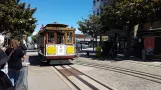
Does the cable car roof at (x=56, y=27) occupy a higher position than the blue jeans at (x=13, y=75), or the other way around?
the cable car roof at (x=56, y=27)

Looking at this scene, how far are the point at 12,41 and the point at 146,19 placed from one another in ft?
61.3

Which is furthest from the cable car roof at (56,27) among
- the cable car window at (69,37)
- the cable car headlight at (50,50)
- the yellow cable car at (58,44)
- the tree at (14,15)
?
the tree at (14,15)

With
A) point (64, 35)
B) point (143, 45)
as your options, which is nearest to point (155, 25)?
point (143, 45)

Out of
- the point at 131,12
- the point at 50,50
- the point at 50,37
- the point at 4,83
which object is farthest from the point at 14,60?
the point at 131,12

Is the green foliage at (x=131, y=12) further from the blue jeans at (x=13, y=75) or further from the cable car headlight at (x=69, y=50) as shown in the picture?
the blue jeans at (x=13, y=75)

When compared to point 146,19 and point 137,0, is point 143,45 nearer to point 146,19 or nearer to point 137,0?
point 146,19

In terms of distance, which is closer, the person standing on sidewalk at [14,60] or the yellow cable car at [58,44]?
the person standing on sidewalk at [14,60]

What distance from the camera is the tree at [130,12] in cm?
2192

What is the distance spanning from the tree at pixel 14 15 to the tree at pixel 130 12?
7.84 meters

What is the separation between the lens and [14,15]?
947 inches

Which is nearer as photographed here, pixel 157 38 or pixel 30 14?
pixel 157 38

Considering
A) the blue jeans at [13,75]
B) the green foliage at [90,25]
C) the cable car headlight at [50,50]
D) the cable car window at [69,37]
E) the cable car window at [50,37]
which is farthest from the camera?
the green foliage at [90,25]

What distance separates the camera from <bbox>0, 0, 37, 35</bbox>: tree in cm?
2233

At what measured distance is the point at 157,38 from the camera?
76.0 ft
